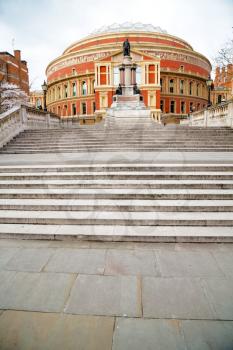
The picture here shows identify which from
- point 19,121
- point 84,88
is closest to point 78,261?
point 19,121

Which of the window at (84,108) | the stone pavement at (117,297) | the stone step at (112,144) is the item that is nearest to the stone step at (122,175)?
the stone pavement at (117,297)

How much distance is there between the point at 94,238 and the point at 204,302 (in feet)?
8.06

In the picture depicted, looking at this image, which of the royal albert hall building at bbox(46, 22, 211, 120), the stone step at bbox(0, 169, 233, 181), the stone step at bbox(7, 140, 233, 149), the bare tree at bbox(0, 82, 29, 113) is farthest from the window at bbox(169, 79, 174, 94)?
the stone step at bbox(0, 169, 233, 181)

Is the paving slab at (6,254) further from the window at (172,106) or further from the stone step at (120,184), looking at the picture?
the window at (172,106)

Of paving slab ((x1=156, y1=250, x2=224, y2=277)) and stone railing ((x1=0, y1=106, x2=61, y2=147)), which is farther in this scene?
stone railing ((x1=0, y1=106, x2=61, y2=147))

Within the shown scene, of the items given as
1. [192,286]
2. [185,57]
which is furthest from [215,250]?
[185,57]

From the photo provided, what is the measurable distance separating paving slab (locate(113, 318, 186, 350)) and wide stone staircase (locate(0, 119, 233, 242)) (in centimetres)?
211

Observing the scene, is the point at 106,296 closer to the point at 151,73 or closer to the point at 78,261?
the point at 78,261

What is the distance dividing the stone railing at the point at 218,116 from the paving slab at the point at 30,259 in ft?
46.3

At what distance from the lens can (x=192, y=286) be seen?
11.6ft

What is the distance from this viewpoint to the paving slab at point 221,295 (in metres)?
3.04

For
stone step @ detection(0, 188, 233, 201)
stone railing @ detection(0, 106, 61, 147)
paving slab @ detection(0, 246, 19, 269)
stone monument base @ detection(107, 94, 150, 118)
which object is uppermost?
stone monument base @ detection(107, 94, 150, 118)

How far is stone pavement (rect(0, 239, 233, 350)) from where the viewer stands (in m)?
2.72

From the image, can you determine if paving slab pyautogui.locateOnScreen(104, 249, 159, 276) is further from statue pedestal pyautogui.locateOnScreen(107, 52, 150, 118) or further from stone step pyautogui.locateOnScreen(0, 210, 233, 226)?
statue pedestal pyautogui.locateOnScreen(107, 52, 150, 118)
